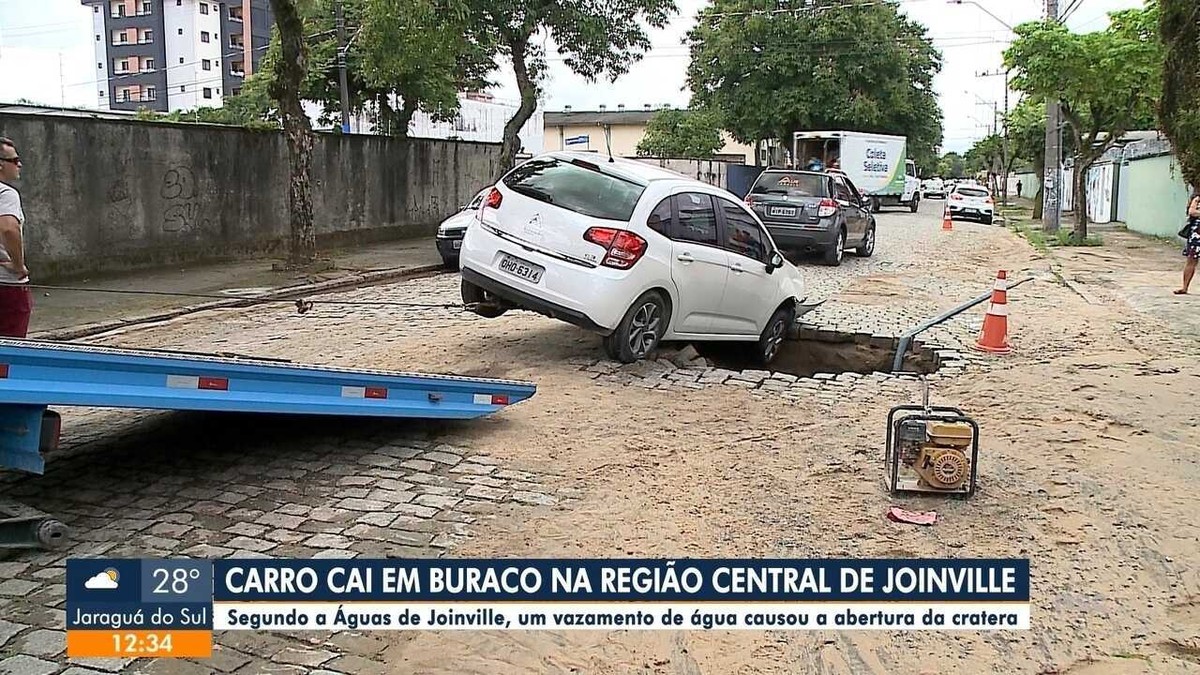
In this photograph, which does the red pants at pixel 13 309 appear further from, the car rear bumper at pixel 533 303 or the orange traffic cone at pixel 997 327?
the orange traffic cone at pixel 997 327

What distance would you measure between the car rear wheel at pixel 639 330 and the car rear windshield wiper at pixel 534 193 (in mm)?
1129

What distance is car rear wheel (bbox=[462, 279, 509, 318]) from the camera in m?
9.35

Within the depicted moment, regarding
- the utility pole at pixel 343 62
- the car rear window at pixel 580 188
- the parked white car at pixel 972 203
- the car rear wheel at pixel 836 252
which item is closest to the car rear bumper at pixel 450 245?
the car rear wheel at pixel 836 252

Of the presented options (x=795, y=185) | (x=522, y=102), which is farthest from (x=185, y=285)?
(x=522, y=102)

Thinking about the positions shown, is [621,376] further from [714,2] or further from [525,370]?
[714,2]

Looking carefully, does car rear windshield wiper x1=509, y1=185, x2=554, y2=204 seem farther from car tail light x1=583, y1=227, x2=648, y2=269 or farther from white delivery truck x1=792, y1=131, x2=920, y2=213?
white delivery truck x1=792, y1=131, x2=920, y2=213

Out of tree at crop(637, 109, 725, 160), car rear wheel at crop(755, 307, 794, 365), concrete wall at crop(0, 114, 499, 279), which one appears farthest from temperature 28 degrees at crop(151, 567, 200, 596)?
tree at crop(637, 109, 725, 160)

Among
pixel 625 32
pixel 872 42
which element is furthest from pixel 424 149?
pixel 872 42

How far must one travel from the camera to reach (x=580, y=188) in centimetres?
866

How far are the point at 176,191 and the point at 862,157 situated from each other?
28701 millimetres

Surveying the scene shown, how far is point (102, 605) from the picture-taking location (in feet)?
13.9

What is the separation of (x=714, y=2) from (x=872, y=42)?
703cm

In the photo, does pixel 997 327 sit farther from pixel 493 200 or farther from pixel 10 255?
pixel 10 255

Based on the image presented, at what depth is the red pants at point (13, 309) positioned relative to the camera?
7.32 meters
